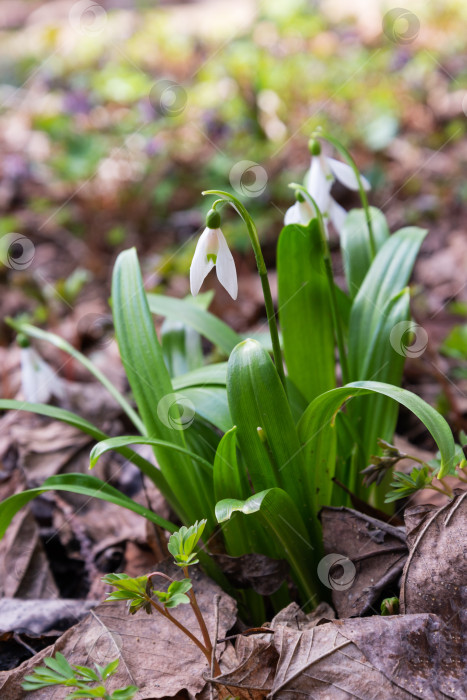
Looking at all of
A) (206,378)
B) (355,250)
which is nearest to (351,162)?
(355,250)

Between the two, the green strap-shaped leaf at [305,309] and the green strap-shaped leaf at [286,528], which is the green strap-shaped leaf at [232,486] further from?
the green strap-shaped leaf at [305,309]

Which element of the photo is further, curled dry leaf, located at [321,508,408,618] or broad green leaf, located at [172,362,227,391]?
broad green leaf, located at [172,362,227,391]

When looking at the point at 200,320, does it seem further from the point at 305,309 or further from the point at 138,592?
the point at 138,592

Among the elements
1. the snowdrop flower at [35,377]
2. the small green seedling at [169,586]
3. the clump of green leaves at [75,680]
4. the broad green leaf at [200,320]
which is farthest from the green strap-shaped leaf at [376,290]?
the snowdrop flower at [35,377]

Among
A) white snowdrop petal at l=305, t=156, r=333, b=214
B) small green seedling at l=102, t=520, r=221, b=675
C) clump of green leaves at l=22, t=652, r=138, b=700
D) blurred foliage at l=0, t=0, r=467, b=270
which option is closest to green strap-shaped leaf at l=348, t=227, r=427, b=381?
white snowdrop petal at l=305, t=156, r=333, b=214

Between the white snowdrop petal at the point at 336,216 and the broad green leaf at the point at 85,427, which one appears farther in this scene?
the white snowdrop petal at the point at 336,216

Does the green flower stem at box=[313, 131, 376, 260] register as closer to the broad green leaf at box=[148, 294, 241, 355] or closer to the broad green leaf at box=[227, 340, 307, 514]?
the broad green leaf at box=[148, 294, 241, 355]
